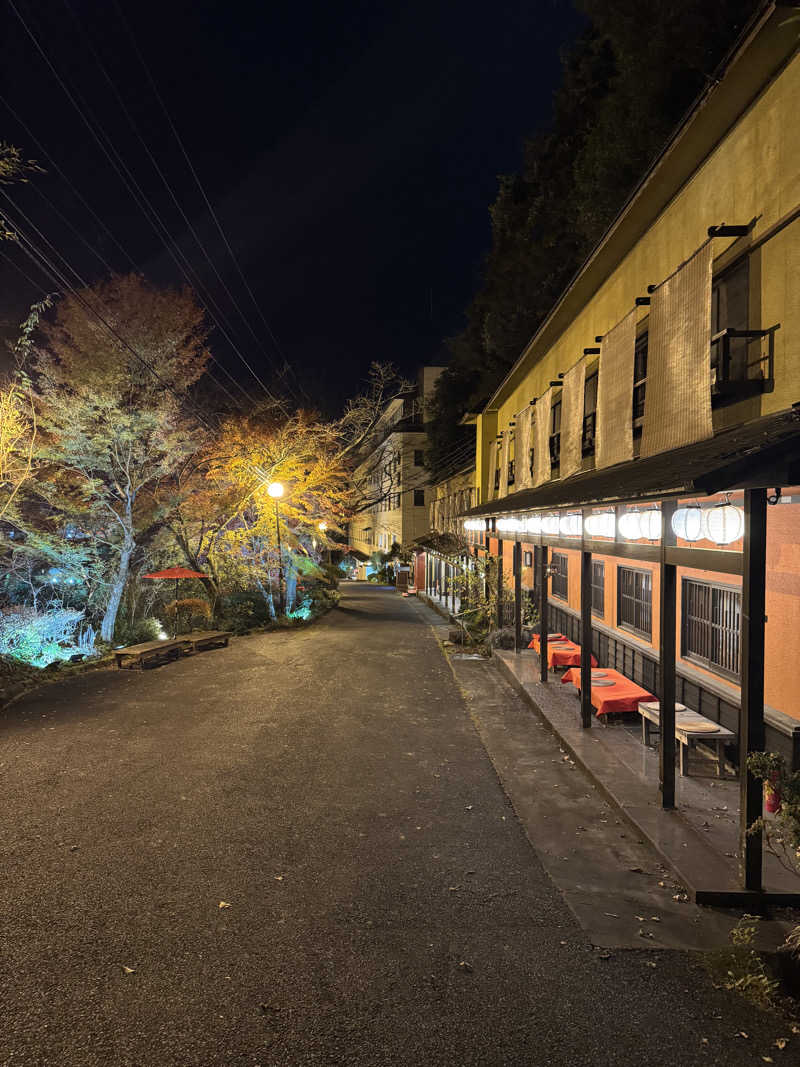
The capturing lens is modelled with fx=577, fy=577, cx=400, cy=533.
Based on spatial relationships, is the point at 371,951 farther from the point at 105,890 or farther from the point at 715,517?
the point at 715,517

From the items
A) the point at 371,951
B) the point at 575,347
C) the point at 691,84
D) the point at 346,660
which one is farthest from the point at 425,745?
the point at 691,84

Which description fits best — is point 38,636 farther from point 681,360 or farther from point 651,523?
point 681,360

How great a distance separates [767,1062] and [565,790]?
3.82 metres

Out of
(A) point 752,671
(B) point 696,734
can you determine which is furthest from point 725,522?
(B) point 696,734

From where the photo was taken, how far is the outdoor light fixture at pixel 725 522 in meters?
4.85

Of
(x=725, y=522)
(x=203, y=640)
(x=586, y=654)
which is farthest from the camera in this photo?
(x=203, y=640)

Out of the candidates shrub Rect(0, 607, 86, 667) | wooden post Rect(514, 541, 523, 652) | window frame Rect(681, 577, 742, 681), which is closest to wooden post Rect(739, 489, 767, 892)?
window frame Rect(681, 577, 742, 681)

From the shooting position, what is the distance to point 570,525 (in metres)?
9.70

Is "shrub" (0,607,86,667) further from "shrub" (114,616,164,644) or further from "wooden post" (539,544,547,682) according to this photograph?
"wooden post" (539,544,547,682)

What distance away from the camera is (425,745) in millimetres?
8664

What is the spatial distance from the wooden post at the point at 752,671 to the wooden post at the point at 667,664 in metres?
1.37

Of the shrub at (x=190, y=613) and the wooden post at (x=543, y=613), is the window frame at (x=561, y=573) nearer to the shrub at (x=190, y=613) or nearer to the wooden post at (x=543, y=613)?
the wooden post at (x=543, y=613)

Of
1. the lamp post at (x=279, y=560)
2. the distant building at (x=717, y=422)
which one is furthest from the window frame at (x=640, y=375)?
the lamp post at (x=279, y=560)

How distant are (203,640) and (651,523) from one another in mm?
13313
